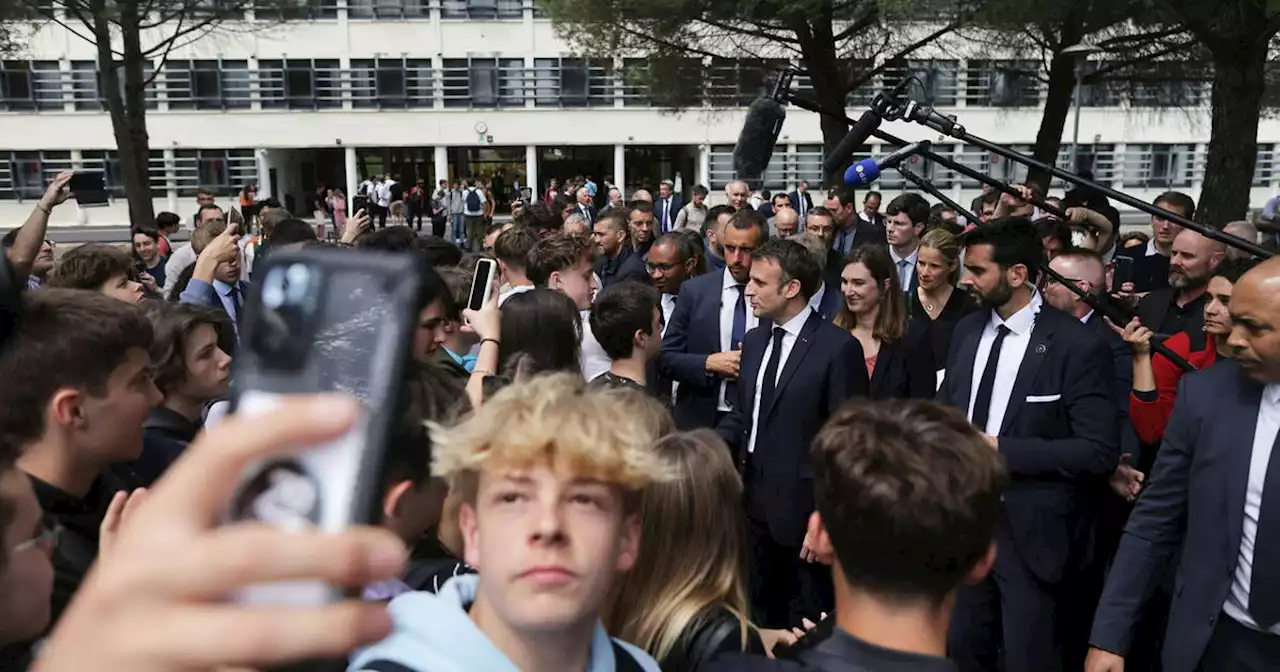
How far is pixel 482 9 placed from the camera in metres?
37.2

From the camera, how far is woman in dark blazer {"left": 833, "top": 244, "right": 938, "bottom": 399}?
4.70 metres

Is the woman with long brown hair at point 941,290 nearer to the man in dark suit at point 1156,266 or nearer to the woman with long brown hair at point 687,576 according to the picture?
the man in dark suit at point 1156,266

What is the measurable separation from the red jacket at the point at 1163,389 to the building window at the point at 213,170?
3778cm

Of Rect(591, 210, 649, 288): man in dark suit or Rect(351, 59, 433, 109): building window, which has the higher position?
Rect(351, 59, 433, 109): building window

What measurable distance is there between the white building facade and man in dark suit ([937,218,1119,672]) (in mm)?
32914

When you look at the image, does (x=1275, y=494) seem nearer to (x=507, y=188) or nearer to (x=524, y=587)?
(x=524, y=587)

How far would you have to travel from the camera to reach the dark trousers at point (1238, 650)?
103 inches

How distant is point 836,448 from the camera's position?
1.82 m

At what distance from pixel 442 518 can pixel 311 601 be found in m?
1.76

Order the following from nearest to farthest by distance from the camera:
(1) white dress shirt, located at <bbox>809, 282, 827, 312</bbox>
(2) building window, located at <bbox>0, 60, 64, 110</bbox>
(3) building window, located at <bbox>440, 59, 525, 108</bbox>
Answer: (1) white dress shirt, located at <bbox>809, 282, 827, 312</bbox>, (2) building window, located at <bbox>0, 60, 64, 110</bbox>, (3) building window, located at <bbox>440, 59, 525, 108</bbox>

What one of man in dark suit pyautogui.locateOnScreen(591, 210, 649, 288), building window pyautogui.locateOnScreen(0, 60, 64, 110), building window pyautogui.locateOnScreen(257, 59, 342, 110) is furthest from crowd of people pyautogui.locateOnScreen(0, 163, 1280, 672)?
building window pyautogui.locateOnScreen(0, 60, 64, 110)

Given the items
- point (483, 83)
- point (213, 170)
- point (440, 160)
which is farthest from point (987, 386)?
point (213, 170)

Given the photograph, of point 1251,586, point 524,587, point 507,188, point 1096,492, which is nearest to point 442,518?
point 524,587

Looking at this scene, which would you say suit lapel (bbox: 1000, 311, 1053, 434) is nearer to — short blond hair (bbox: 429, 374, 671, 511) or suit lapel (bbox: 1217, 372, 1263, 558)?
suit lapel (bbox: 1217, 372, 1263, 558)
